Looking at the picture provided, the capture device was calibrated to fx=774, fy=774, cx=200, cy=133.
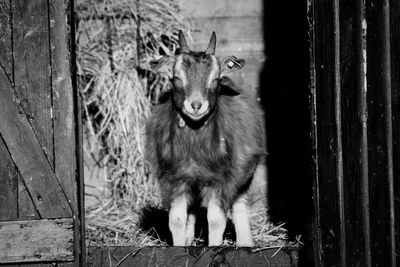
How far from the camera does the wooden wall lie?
956 cm

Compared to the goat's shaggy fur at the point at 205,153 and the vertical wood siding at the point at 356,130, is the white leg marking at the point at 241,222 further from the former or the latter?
the vertical wood siding at the point at 356,130

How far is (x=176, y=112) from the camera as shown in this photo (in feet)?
24.0

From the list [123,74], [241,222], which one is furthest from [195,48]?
[241,222]

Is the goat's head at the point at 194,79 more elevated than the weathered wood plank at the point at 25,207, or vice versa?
the goat's head at the point at 194,79

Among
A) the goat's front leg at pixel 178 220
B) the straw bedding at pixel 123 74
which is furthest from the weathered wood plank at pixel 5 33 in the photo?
the straw bedding at pixel 123 74

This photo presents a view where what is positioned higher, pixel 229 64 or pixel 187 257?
pixel 229 64

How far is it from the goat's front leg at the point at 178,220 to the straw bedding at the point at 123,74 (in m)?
1.97

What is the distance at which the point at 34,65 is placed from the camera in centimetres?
605

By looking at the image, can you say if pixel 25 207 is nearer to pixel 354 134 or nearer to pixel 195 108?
pixel 195 108

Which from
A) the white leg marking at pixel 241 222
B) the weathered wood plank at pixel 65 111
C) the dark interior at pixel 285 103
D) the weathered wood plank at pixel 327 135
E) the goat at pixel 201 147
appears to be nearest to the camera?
the weathered wood plank at pixel 327 135

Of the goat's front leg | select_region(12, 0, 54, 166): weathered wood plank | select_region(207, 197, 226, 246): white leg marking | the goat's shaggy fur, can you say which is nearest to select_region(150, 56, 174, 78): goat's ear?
the goat's shaggy fur

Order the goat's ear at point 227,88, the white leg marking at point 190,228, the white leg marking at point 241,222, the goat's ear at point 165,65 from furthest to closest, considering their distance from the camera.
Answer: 1. the goat's ear at point 227,88
2. the white leg marking at point 190,228
3. the white leg marking at point 241,222
4. the goat's ear at point 165,65

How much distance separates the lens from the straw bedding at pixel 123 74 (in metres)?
9.35

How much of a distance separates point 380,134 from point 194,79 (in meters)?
2.07
